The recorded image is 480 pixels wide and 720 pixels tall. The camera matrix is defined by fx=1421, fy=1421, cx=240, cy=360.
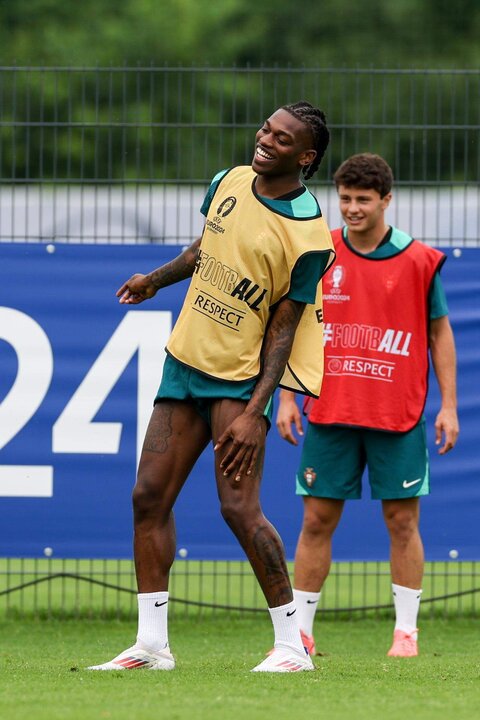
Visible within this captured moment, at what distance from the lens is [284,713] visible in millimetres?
4453

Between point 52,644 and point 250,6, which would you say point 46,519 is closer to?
point 52,644

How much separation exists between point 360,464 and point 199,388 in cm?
170

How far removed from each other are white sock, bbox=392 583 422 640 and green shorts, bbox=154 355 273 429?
179 cm

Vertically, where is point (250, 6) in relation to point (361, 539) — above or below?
above

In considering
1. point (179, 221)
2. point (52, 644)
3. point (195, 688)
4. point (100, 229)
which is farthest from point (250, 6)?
A: point (195, 688)

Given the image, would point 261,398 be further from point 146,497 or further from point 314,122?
point 314,122

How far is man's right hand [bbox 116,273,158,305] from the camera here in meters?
5.77

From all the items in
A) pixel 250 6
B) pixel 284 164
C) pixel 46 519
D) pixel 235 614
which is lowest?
pixel 235 614

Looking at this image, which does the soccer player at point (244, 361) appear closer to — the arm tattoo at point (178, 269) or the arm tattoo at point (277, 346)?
the arm tattoo at point (277, 346)

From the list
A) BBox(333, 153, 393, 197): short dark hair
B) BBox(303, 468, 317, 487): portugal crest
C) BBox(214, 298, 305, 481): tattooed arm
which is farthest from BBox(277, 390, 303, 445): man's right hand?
BBox(214, 298, 305, 481): tattooed arm

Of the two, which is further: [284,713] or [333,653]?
[333,653]

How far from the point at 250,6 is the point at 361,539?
26656mm

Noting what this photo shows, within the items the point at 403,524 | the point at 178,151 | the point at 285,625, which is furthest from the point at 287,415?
the point at 178,151

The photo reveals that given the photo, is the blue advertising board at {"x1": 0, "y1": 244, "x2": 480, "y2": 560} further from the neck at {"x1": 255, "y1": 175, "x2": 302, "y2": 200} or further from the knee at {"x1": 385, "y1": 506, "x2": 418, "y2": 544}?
the neck at {"x1": 255, "y1": 175, "x2": 302, "y2": 200}
